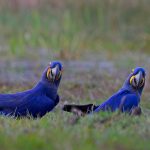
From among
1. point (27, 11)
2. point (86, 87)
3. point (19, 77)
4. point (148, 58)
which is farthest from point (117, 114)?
point (27, 11)

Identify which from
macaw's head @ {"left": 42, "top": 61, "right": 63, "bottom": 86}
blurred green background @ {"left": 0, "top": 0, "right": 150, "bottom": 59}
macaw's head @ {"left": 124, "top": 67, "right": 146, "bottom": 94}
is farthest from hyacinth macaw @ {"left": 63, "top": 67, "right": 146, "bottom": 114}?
blurred green background @ {"left": 0, "top": 0, "right": 150, "bottom": 59}

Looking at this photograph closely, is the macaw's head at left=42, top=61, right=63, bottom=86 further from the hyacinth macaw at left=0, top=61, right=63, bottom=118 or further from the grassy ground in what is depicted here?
the grassy ground

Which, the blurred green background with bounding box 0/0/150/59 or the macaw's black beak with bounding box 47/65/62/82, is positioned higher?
the blurred green background with bounding box 0/0/150/59

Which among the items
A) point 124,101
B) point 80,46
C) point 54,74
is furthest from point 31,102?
point 80,46

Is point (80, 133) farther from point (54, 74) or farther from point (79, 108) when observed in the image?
point (54, 74)

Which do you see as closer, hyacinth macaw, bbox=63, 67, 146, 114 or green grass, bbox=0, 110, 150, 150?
green grass, bbox=0, 110, 150, 150

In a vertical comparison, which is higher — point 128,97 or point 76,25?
point 76,25

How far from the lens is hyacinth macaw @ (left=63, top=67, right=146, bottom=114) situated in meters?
6.77

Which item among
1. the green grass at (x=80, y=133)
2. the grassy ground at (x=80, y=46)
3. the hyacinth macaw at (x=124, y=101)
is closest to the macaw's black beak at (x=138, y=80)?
the hyacinth macaw at (x=124, y=101)

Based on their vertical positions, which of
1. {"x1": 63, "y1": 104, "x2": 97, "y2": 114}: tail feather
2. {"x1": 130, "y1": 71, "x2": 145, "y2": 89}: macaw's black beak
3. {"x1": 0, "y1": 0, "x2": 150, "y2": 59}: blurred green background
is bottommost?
{"x1": 63, "y1": 104, "x2": 97, "y2": 114}: tail feather

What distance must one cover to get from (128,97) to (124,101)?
0.22m

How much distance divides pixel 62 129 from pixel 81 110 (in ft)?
4.45

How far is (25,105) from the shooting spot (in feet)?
23.2

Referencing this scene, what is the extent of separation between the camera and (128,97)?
7.09 meters
